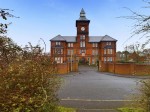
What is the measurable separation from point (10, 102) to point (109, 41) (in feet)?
320

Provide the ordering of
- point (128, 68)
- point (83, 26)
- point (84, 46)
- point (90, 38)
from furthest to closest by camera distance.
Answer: point (90, 38)
point (84, 46)
point (83, 26)
point (128, 68)

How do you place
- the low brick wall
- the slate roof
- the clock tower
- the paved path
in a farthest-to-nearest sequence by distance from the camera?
the clock tower < the slate roof < the low brick wall < the paved path

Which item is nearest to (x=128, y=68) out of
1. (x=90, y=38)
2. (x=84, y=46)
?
(x=84, y=46)

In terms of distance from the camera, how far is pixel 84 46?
10425cm

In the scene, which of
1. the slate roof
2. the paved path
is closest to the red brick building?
the slate roof

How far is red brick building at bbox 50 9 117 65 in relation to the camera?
101125 mm

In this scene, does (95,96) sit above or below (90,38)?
below

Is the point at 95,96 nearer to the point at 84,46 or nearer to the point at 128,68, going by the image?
the point at 128,68

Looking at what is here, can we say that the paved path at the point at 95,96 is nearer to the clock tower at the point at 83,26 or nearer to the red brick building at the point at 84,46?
the red brick building at the point at 84,46

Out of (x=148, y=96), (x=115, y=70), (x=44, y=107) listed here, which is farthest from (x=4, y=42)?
(x=115, y=70)

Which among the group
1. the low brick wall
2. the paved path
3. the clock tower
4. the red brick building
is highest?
the clock tower

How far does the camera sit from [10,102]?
4.94m

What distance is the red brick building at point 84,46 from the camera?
10112 centimetres

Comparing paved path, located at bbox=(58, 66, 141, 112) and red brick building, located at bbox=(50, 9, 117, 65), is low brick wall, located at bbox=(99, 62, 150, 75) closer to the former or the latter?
paved path, located at bbox=(58, 66, 141, 112)
